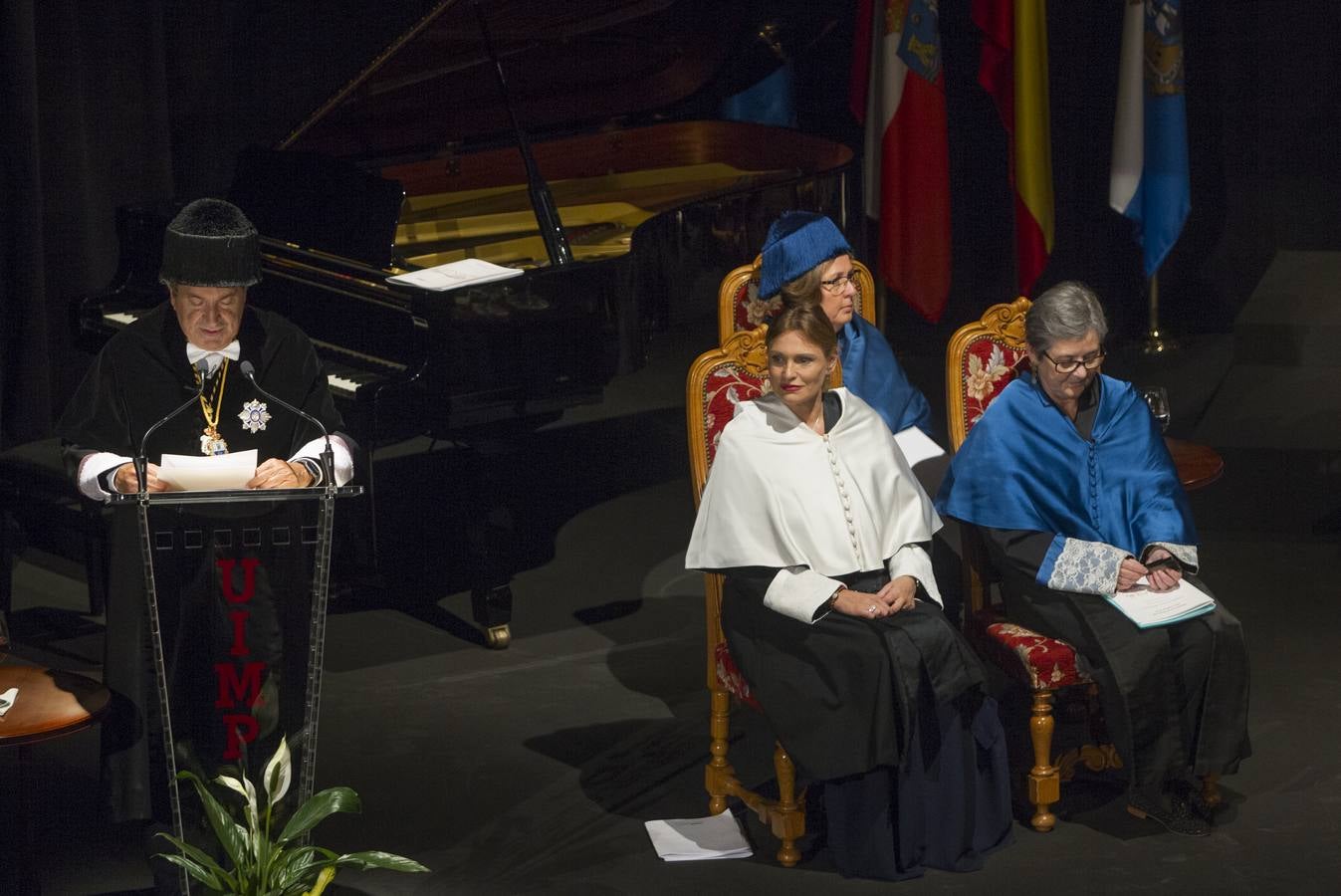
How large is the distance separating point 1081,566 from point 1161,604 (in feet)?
0.67

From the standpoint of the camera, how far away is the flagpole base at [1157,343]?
932 cm

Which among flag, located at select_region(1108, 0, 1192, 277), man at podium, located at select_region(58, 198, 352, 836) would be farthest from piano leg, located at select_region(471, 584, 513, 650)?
flag, located at select_region(1108, 0, 1192, 277)

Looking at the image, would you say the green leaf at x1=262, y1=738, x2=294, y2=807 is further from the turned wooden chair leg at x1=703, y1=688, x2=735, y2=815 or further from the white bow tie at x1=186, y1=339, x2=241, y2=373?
the turned wooden chair leg at x1=703, y1=688, x2=735, y2=815

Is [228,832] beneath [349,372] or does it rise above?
beneath

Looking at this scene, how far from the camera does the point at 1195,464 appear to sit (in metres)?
5.88

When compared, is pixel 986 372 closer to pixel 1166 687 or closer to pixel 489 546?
pixel 1166 687

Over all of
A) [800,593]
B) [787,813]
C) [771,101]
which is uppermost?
[771,101]

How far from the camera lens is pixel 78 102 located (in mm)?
7863

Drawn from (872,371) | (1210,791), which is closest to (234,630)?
(872,371)

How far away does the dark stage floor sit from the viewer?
185 inches

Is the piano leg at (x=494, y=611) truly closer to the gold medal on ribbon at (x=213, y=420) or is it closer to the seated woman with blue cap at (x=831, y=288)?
the seated woman with blue cap at (x=831, y=288)

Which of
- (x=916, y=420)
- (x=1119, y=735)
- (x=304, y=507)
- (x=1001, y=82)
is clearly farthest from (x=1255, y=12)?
(x=304, y=507)

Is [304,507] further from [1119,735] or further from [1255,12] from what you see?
[1255,12]

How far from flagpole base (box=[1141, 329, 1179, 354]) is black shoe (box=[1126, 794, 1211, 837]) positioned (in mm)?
4678
